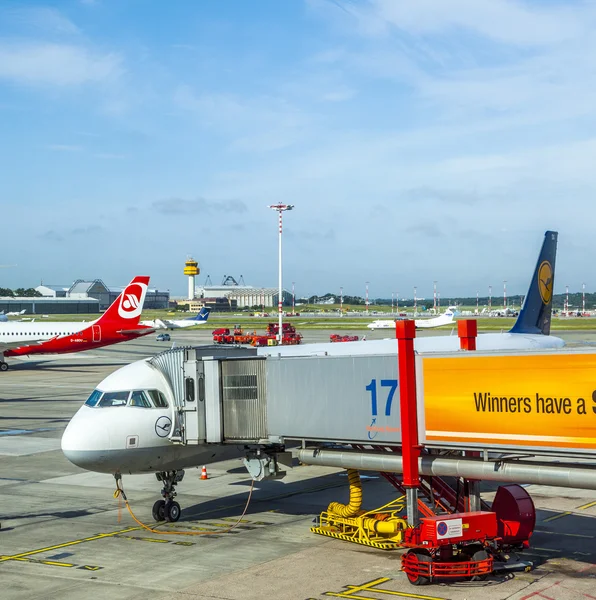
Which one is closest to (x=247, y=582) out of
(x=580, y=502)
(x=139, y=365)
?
(x=139, y=365)

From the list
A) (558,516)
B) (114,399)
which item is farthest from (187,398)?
(558,516)

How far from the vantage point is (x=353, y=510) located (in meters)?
24.2

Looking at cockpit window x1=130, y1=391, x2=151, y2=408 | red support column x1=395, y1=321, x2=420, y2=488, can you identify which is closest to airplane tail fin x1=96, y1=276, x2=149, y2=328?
cockpit window x1=130, y1=391, x2=151, y2=408

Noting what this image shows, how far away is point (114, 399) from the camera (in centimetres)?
2541

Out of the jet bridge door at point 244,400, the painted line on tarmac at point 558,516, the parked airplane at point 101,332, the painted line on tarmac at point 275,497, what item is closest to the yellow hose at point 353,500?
the jet bridge door at point 244,400

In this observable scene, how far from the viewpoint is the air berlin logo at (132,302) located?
272 feet

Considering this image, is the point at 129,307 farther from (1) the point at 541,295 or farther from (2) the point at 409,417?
(2) the point at 409,417

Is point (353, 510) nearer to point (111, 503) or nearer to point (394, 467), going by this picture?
point (394, 467)

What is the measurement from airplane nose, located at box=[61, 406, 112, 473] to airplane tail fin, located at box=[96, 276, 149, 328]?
192 ft

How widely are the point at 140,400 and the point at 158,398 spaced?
541mm

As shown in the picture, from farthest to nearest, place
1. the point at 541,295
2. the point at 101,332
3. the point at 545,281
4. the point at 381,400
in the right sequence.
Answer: the point at 101,332 → the point at 545,281 → the point at 541,295 → the point at 381,400

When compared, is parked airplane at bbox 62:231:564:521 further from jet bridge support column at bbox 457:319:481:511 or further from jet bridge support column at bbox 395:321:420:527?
jet bridge support column at bbox 457:319:481:511

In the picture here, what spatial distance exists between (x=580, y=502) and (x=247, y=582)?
14008mm

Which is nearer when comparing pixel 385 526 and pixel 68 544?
pixel 385 526
